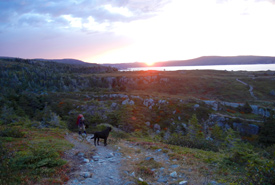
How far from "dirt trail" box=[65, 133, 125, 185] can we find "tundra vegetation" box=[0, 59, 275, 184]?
0.57m

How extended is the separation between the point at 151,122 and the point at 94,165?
106 ft

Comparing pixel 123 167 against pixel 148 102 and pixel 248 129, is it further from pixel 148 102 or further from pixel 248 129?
pixel 148 102

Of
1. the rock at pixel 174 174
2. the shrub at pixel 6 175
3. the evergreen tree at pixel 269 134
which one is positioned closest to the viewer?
the shrub at pixel 6 175

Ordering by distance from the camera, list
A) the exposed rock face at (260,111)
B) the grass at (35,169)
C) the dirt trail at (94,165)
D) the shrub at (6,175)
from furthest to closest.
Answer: the exposed rock face at (260,111) → the dirt trail at (94,165) → the grass at (35,169) → the shrub at (6,175)

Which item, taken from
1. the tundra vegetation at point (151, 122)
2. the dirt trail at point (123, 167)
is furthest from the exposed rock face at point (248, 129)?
the dirt trail at point (123, 167)

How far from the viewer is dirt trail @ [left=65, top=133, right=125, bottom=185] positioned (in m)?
6.49

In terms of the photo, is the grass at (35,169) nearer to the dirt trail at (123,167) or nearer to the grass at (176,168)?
the dirt trail at (123,167)

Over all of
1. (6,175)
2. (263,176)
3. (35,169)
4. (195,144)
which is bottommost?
(195,144)

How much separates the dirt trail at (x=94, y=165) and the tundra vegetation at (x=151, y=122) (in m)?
0.57

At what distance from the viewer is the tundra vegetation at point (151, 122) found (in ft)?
23.4

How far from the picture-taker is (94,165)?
311 inches

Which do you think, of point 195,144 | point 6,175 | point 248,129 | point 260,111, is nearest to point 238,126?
point 248,129

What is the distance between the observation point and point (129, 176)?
686cm

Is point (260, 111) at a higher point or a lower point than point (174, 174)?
lower
